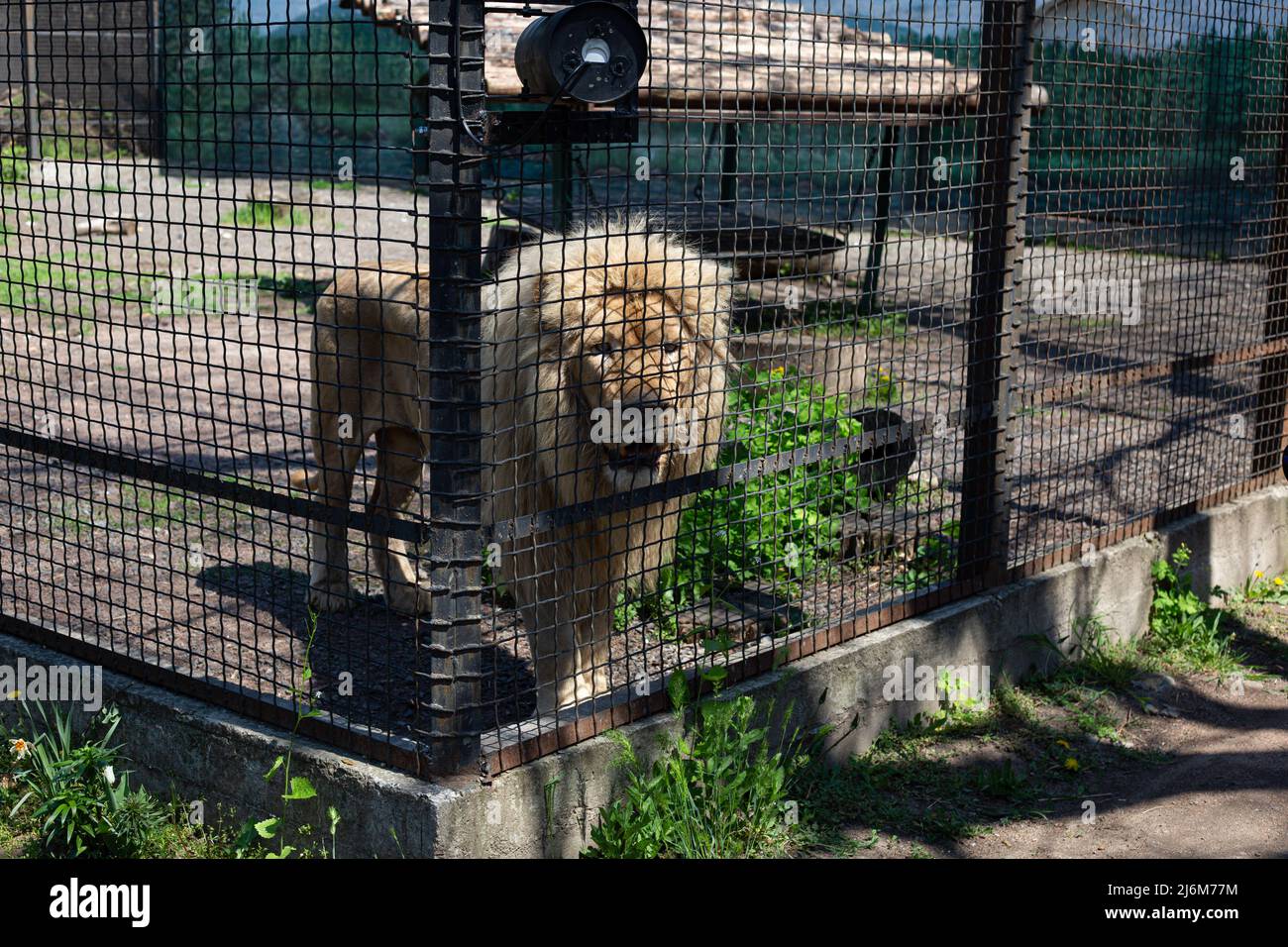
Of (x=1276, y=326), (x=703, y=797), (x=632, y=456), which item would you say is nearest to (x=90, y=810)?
(x=703, y=797)

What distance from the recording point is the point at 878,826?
4238mm

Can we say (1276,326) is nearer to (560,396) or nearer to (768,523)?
(768,523)

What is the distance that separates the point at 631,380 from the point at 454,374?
2.37 ft

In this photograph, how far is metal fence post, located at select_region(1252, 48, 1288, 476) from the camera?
650 cm

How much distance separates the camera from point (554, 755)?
3.64 meters

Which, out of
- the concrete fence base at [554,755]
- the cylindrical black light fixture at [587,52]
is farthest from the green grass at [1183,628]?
the cylindrical black light fixture at [587,52]

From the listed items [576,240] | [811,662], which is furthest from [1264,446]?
[576,240]

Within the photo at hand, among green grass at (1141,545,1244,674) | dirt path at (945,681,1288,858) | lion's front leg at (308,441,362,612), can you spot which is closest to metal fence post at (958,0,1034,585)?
dirt path at (945,681,1288,858)

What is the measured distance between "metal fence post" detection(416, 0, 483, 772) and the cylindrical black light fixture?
175 mm

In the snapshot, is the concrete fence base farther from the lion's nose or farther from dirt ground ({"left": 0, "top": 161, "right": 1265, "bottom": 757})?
the lion's nose

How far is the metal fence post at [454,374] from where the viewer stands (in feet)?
10.1

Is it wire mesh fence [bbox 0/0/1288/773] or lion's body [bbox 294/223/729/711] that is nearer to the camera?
wire mesh fence [bbox 0/0/1288/773]

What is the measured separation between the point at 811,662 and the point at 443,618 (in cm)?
159
